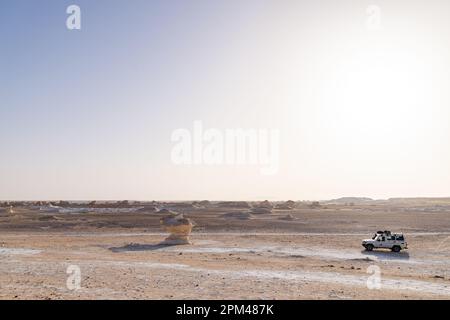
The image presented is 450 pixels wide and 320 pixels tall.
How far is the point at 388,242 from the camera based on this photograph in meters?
35.9

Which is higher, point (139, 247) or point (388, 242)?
point (388, 242)

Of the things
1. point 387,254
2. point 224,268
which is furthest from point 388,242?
point 224,268

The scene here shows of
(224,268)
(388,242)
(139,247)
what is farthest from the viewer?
(139,247)

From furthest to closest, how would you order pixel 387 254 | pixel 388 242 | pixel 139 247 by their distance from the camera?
pixel 139 247 < pixel 388 242 < pixel 387 254

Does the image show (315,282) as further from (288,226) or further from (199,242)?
(288,226)

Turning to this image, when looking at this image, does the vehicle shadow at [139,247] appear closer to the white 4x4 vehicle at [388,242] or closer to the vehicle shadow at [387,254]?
the vehicle shadow at [387,254]

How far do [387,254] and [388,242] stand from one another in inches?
63.8

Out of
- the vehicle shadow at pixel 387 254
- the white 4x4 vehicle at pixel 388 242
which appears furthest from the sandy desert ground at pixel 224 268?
the white 4x4 vehicle at pixel 388 242

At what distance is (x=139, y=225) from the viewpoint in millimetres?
61531

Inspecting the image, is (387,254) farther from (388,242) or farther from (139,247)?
(139,247)

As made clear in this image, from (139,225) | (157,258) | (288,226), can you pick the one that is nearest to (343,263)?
(157,258)

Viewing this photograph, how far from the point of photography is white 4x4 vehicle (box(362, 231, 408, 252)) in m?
35.5

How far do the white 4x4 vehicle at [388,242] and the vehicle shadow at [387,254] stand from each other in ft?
1.43
